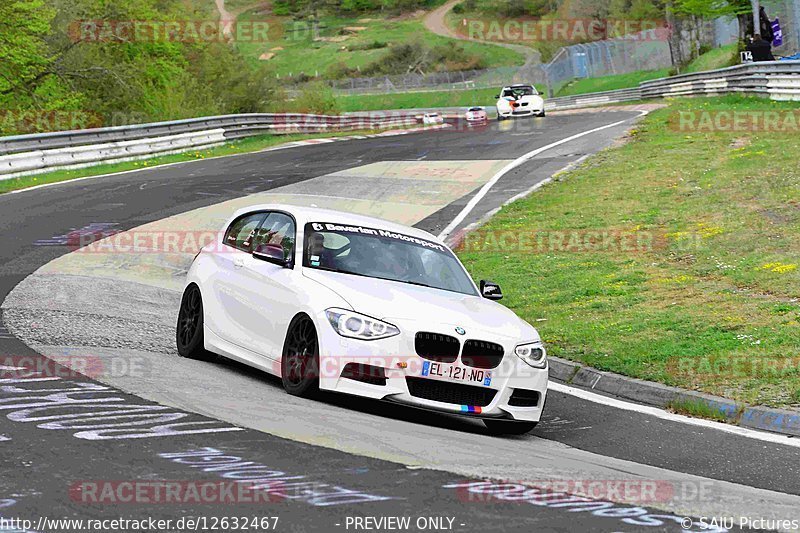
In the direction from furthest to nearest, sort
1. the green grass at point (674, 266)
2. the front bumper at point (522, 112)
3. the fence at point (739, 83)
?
the front bumper at point (522, 112)
the fence at point (739, 83)
the green grass at point (674, 266)

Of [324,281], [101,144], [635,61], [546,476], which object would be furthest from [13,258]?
[635,61]

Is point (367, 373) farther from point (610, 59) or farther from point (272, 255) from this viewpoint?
point (610, 59)

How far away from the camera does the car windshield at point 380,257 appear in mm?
9836

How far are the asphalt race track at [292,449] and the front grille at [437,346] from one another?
51cm

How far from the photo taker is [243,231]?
11.0m

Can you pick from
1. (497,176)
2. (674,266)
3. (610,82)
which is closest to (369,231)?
(674,266)

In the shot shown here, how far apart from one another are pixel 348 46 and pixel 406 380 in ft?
445

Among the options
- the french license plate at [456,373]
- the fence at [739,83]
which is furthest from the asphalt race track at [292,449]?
the fence at [739,83]

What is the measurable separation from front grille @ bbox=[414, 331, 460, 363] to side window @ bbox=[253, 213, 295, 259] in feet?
5.76

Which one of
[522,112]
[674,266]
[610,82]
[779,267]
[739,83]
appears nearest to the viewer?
[779,267]

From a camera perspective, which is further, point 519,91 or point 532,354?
point 519,91

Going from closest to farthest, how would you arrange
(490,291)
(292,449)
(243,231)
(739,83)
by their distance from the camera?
(292,449) < (490,291) < (243,231) < (739,83)

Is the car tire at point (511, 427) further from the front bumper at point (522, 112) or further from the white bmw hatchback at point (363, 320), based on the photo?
the front bumper at point (522, 112)

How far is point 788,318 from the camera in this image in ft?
40.5
